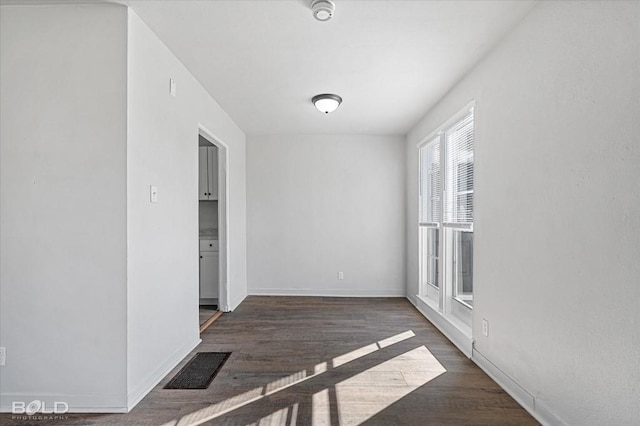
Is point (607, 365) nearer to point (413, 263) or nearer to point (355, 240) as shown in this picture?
point (413, 263)

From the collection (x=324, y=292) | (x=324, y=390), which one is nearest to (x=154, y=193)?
(x=324, y=390)

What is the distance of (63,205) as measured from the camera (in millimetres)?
2305

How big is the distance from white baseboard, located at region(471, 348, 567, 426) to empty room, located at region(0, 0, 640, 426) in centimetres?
1

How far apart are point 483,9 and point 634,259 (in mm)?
1701

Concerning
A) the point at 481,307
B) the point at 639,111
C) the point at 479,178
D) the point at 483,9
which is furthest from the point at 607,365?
the point at 483,9

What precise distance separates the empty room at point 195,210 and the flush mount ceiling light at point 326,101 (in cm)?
17

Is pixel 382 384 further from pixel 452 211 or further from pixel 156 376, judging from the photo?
pixel 452 211

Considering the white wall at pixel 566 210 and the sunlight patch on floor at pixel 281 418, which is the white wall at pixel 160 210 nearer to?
the sunlight patch on floor at pixel 281 418

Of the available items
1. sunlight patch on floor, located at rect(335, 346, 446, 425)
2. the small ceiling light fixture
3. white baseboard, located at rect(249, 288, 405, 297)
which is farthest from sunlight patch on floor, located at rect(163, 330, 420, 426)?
the small ceiling light fixture

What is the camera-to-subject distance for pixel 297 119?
4945 millimetres

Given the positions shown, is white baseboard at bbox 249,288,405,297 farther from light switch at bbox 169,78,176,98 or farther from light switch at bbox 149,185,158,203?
light switch at bbox 169,78,176,98

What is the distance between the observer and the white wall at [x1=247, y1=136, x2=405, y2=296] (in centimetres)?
581

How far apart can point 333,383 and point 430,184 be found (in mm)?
3026

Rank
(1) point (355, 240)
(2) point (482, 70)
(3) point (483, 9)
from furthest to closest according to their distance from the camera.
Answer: (1) point (355, 240) < (2) point (482, 70) < (3) point (483, 9)
